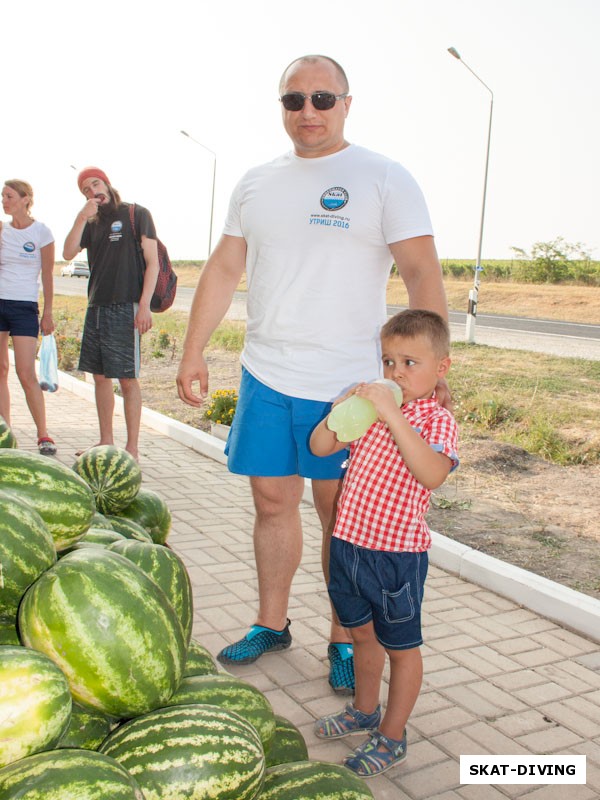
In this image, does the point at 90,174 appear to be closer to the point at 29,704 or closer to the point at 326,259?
the point at 326,259

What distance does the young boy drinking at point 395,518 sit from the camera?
294 cm

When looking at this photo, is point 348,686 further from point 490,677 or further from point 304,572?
point 304,572

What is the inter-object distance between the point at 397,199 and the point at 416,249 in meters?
0.23

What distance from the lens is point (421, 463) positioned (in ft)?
9.34

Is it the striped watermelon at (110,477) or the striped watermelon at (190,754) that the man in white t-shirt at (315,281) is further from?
the striped watermelon at (190,754)

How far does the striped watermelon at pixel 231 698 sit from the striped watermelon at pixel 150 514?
4.89ft

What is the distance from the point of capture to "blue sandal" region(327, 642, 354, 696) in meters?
3.70

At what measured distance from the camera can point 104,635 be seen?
5.39 ft

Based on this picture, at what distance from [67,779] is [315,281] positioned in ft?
8.60

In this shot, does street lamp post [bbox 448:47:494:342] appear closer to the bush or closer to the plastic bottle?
the bush

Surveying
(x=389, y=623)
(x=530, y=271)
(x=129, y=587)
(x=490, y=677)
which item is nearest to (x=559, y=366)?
(x=490, y=677)

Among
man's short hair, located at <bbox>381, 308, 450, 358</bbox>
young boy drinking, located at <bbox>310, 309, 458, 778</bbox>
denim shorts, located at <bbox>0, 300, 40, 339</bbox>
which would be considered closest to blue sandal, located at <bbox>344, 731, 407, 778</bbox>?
young boy drinking, located at <bbox>310, 309, 458, 778</bbox>

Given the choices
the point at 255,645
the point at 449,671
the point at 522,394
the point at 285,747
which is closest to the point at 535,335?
the point at 522,394

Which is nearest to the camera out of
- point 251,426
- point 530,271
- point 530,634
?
point 251,426
